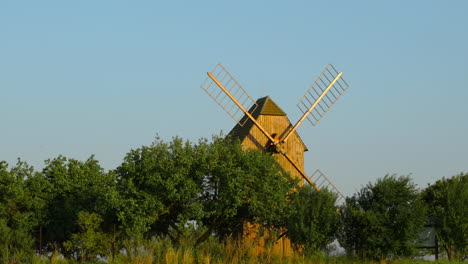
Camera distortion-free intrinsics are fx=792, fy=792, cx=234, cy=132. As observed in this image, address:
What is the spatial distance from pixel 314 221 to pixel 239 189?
4493mm

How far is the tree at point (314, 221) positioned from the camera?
4222 centimetres

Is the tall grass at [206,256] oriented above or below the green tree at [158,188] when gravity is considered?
below

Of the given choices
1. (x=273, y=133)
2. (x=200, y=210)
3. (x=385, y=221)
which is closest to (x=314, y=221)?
(x=385, y=221)

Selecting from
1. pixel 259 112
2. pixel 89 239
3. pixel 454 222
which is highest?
pixel 259 112

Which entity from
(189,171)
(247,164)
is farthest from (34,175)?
(247,164)

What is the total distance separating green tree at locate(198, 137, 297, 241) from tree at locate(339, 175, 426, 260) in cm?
410

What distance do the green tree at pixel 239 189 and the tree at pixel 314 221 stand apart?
3.90 ft

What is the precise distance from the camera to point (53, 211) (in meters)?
46.9

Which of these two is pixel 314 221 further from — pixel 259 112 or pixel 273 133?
pixel 259 112

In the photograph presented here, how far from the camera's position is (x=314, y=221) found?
4256 centimetres

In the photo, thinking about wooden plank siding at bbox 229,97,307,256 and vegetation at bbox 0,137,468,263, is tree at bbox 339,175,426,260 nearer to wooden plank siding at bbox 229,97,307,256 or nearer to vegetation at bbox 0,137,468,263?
vegetation at bbox 0,137,468,263

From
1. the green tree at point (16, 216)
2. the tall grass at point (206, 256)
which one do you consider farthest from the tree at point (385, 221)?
the green tree at point (16, 216)

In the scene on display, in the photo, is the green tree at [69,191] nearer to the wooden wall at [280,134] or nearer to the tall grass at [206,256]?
the tall grass at [206,256]

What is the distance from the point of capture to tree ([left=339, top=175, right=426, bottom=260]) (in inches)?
1625
